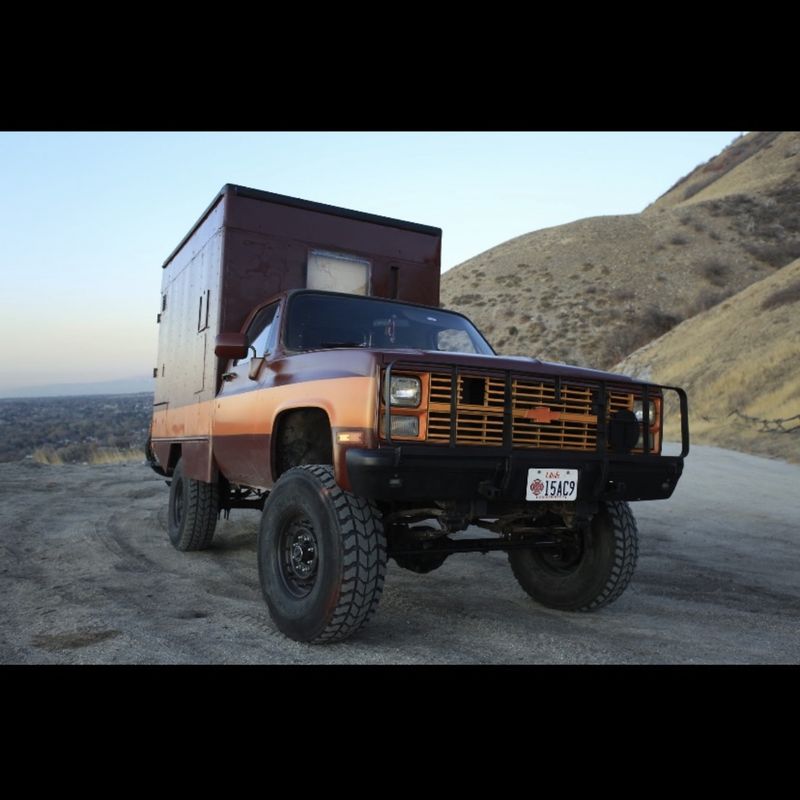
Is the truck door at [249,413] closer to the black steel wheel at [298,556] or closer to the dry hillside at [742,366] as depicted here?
the black steel wheel at [298,556]

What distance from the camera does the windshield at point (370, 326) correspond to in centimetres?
524

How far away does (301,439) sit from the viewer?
490 cm

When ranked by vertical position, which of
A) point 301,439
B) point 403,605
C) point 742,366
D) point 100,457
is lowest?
point 100,457

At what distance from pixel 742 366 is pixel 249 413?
847 inches

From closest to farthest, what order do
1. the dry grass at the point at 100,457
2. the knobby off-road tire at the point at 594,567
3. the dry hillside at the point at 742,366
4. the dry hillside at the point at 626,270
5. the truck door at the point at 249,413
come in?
the knobby off-road tire at the point at 594,567 < the truck door at the point at 249,413 < the dry grass at the point at 100,457 < the dry hillside at the point at 742,366 < the dry hillside at the point at 626,270

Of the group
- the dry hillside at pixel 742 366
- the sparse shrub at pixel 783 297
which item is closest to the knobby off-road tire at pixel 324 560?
the dry hillside at pixel 742 366

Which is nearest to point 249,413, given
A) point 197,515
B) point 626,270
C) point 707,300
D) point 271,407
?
point 271,407

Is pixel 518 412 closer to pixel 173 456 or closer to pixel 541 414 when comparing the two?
pixel 541 414

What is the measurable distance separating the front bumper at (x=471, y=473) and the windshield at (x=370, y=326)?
1.40 meters

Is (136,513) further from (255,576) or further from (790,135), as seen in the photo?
(790,135)
